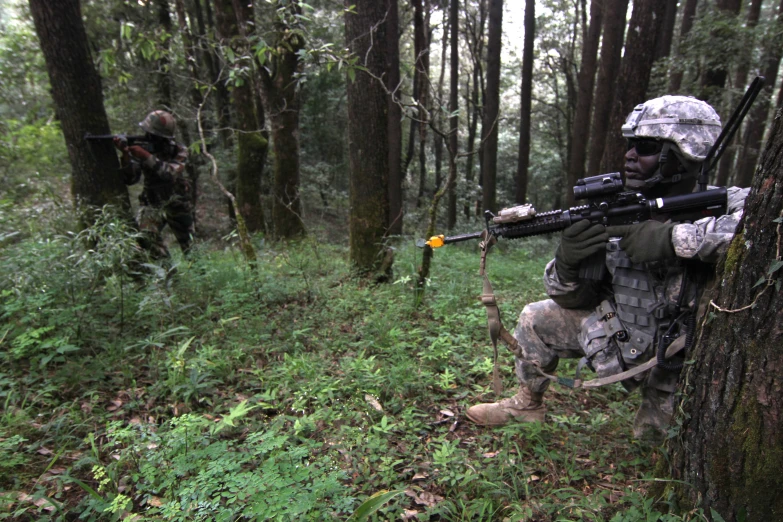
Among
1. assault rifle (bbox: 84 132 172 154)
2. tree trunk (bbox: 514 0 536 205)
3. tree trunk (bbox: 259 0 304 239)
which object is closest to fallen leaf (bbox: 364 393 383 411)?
assault rifle (bbox: 84 132 172 154)

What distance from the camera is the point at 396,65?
37.4 feet

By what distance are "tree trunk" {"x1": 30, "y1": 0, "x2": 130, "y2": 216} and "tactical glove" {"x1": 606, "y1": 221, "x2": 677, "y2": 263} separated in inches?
188

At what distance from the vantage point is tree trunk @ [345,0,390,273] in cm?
504

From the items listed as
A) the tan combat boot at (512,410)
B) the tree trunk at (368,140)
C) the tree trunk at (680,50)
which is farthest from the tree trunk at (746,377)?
the tree trunk at (680,50)

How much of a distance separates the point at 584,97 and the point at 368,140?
9020 mm

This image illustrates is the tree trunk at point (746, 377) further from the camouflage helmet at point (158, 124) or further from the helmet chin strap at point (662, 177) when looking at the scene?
the camouflage helmet at point (158, 124)

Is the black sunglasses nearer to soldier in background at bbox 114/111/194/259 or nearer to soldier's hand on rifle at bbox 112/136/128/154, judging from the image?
soldier in background at bbox 114/111/194/259

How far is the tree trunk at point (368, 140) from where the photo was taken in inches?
199

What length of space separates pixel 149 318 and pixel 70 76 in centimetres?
268

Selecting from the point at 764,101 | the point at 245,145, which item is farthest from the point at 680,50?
the point at 245,145

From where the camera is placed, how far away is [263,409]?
112 inches

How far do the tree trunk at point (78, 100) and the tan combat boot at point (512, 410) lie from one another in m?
4.18

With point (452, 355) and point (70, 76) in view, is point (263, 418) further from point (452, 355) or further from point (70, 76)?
point (70, 76)

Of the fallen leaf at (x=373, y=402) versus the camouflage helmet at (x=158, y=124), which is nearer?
the fallen leaf at (x=373, y=402)
